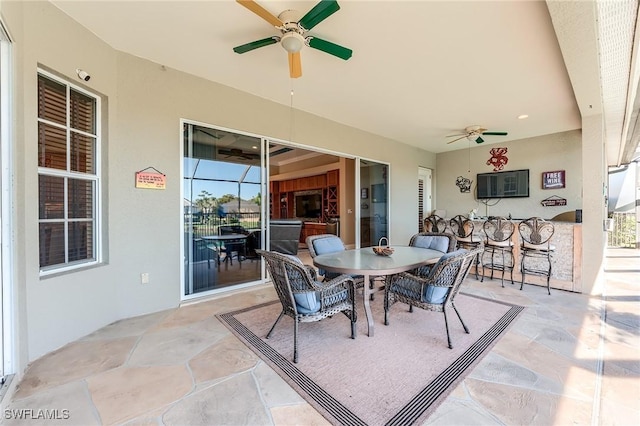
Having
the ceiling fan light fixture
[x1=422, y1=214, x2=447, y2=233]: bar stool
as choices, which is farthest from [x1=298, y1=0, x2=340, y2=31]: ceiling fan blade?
[x1=422, y1=214, x2=447, y2=233]: bar stool

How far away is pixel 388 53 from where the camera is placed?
9.34 feet

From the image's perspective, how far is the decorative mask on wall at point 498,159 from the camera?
21.1ft

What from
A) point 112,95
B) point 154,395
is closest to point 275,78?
point 112,95

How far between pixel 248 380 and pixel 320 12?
272 cm

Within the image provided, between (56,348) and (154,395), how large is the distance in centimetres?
133

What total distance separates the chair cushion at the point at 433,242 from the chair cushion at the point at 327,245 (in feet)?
3.68

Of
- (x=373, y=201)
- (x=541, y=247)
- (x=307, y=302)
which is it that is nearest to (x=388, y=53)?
(x=307, y=302)

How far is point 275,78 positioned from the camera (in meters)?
3.45

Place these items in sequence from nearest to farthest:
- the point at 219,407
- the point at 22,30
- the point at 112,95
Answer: the point at 219,407
the point at 22,30
the point at 112,95

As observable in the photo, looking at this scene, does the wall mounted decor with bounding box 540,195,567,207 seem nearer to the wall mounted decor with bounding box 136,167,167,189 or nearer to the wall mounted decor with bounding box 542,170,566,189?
the wall mounted decor with bounding box 542,170,566,189

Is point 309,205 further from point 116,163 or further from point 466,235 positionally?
point 116,163

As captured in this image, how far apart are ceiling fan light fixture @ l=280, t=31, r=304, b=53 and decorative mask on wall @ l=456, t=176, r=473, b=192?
6152 millimetres

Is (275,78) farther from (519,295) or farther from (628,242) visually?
(628,242)

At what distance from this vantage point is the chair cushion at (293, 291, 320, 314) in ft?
7.50
